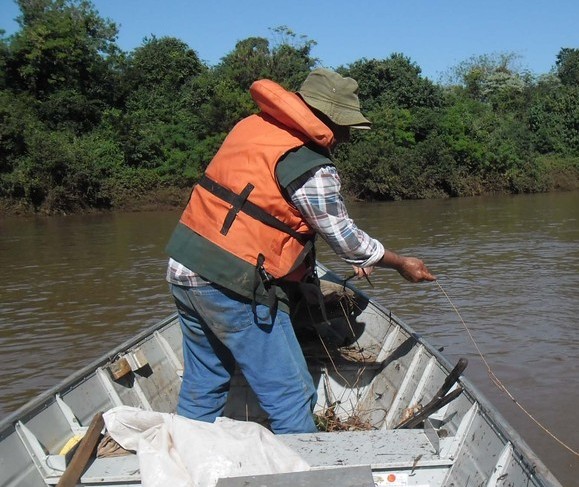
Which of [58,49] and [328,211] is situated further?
[58,49]

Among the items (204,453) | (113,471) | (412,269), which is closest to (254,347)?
(204,453)

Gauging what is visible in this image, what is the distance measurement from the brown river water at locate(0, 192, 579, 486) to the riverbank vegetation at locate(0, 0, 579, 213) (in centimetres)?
827

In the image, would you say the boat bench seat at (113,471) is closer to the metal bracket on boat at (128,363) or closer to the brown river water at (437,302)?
the metal bracket on boat at (128,363)

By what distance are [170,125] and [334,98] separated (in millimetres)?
28057

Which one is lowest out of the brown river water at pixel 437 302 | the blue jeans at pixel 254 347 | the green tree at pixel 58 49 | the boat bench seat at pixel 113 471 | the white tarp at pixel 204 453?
the brown river water at pixel 437 302

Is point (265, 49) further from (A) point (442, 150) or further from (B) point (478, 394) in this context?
(B) point (478, 394)

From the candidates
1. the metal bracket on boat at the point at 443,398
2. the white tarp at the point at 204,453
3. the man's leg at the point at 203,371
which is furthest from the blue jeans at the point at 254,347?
the metal bracket on boat at the point at 443,398

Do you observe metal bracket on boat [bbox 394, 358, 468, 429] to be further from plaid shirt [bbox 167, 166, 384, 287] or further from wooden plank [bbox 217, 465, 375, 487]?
wooden plank [bbox 217, 465, 375, 487]

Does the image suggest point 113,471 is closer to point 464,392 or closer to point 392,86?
point 464,392

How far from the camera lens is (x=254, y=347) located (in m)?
2.62

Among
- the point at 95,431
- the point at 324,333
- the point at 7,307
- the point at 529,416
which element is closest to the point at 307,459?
the point at 95,431

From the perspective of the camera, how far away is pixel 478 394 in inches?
109

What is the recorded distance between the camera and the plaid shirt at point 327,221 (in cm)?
247

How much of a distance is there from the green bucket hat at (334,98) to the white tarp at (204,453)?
3.97ft
